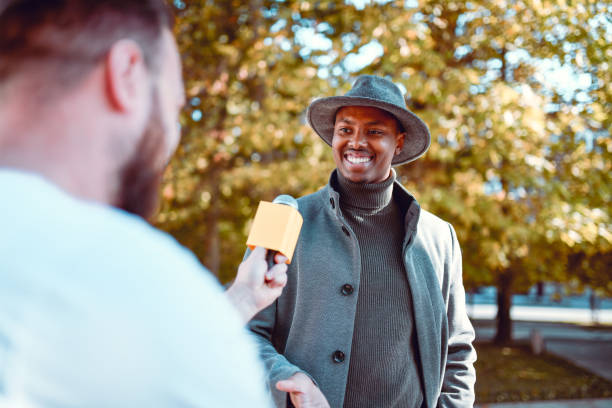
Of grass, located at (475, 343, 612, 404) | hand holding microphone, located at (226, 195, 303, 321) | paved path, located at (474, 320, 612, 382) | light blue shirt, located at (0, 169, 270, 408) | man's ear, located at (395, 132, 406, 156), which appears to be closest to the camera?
light blue shirt, located at (0, 169, 270, 408)

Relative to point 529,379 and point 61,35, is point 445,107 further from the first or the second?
point 529,379

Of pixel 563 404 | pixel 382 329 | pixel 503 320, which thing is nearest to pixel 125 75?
pixel 382 329

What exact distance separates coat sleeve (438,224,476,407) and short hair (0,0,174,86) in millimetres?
2039

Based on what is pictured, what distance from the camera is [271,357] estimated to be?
202 cm

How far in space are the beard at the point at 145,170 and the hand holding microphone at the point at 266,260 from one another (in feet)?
2.15

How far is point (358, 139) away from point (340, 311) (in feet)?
2.74

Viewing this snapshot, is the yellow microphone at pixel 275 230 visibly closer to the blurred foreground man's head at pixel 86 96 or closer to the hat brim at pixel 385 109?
the blurred foreground man's head at pixel 86 96

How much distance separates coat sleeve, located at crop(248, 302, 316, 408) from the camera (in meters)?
1.92

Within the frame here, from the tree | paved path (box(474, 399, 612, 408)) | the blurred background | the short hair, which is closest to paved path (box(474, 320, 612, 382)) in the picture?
paved path (box(474, 399, 612, 408))

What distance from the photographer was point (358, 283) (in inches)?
86.9

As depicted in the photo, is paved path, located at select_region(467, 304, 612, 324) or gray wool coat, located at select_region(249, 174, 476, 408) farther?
paved path, located at select_region(467, 304, 612, 324)

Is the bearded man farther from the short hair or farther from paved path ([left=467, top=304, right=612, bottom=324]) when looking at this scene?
paved path ([left=467, top=304, right=612, bottom=324])

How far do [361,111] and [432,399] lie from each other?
1.34 metres

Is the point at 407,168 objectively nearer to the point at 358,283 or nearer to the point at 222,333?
the point at 358,283
